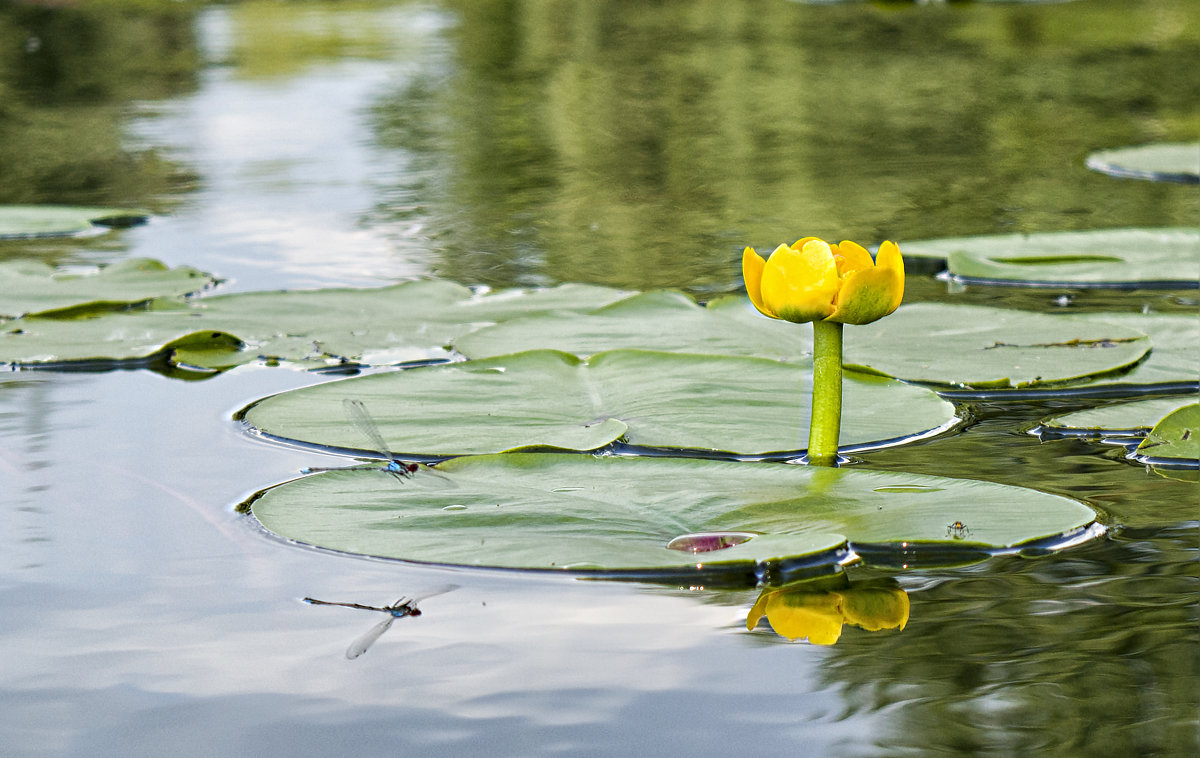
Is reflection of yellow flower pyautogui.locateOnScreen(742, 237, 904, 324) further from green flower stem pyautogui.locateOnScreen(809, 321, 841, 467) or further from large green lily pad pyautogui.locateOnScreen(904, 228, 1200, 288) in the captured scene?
large green lily pad pyautogui.locateOnScreen(904, 228, 1200, 288)

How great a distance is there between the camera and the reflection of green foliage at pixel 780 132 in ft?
10.7

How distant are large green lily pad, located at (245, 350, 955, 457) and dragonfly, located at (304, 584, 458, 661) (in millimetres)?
336

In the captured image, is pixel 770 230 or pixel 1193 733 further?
pixel 770 230

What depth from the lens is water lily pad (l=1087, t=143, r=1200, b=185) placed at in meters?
3.86

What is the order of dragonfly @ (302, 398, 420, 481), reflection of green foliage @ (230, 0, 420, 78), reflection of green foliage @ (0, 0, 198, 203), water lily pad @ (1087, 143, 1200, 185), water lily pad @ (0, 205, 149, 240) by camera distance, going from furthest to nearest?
reflection of green foliage @ (230, 0, 420, 78) → reflection of green foliage @ (0, 0, 198, 203) → water lily pad @ (1087, 143, 1200, 185) → water lily pad @ (0, 205, 149, 240) → dragonfly @ (302, 398, 420, 481)

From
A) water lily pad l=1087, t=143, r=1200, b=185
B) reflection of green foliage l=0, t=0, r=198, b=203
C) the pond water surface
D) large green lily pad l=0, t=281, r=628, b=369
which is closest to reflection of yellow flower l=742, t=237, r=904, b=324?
the pond water surface

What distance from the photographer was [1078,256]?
2596mm

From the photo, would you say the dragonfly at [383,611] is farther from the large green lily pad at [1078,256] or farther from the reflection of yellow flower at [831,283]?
the large green lily pad at [1078,256]

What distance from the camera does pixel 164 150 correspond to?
4.84m

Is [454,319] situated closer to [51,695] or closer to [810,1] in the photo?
[51,695]

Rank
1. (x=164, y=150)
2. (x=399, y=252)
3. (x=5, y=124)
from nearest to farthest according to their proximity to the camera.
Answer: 1. (x=399, y=252)
2. (x=164, y=150)
3. (x=5, y=124)

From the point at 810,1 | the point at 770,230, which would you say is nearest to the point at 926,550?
the point at 770,230

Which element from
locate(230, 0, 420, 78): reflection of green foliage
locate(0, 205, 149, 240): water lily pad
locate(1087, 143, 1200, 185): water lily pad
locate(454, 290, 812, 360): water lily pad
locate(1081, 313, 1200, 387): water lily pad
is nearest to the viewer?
locate(1081, 313, 1200, 387): water lily pad

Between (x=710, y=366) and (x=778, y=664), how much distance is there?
795 mm
